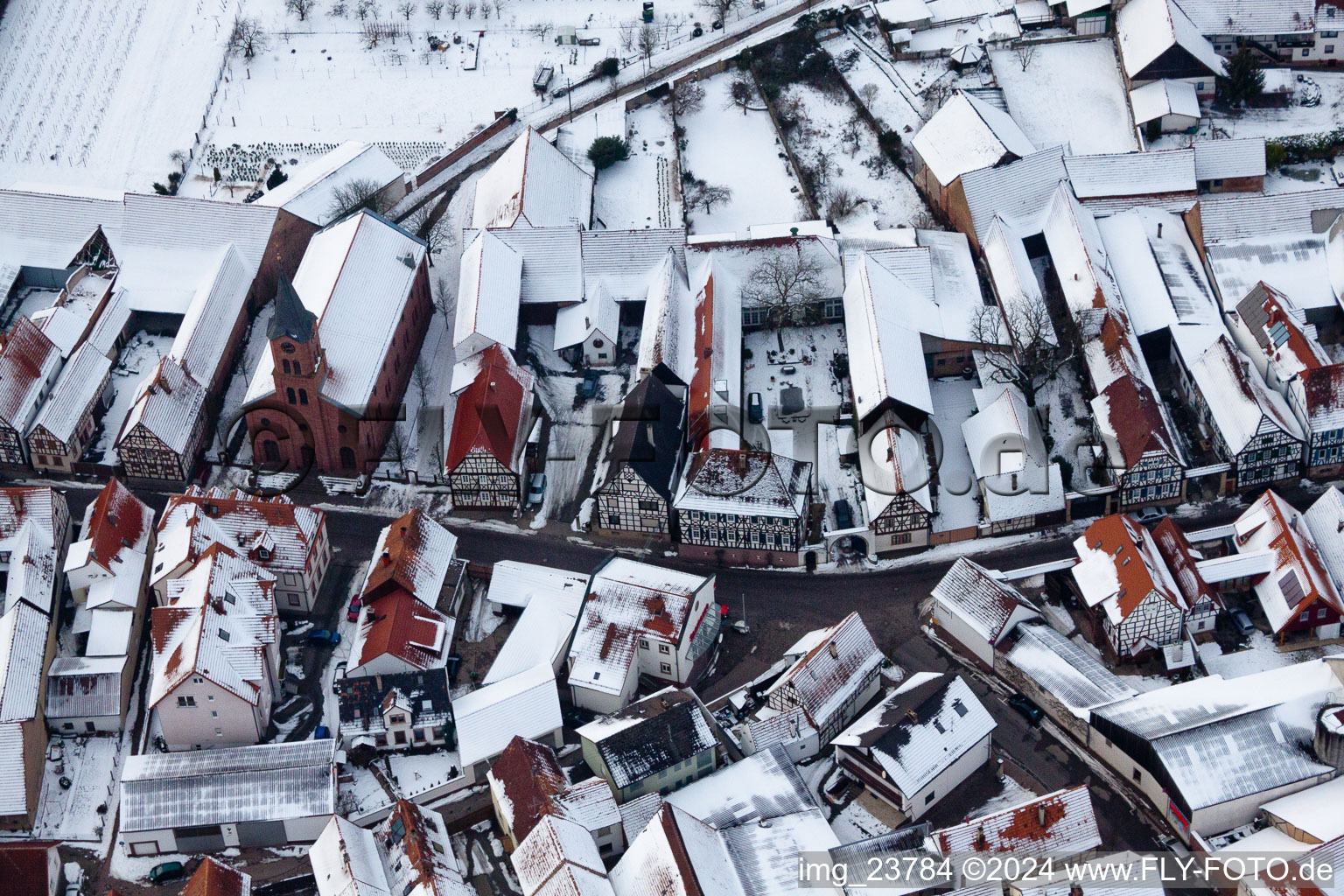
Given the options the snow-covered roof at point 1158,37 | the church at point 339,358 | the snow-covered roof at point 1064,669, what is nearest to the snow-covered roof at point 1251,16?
the snow-covered roof at point 1158,37

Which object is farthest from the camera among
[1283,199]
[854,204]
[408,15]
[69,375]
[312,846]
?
[408,15]

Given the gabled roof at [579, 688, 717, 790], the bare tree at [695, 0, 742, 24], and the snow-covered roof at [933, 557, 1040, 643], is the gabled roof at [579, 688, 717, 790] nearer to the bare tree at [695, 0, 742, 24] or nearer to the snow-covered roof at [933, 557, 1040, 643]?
the snow-covered roof at [933, 557, 1040, 643]

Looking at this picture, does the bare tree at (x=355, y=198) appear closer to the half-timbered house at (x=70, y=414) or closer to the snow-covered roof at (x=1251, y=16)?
the half-timbered house at (x=70, y=414)

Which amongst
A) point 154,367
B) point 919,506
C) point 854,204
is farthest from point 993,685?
point 154,367

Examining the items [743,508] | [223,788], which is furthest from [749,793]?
[223,788]

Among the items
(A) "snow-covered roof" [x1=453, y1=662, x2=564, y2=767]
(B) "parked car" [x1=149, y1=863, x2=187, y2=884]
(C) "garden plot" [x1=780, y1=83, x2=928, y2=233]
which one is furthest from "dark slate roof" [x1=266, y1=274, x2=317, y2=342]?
(C) "garden plot" [x1=780, y1=83, x2=928, y2=233]

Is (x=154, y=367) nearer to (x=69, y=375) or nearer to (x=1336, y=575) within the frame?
(x=69, y=375)
